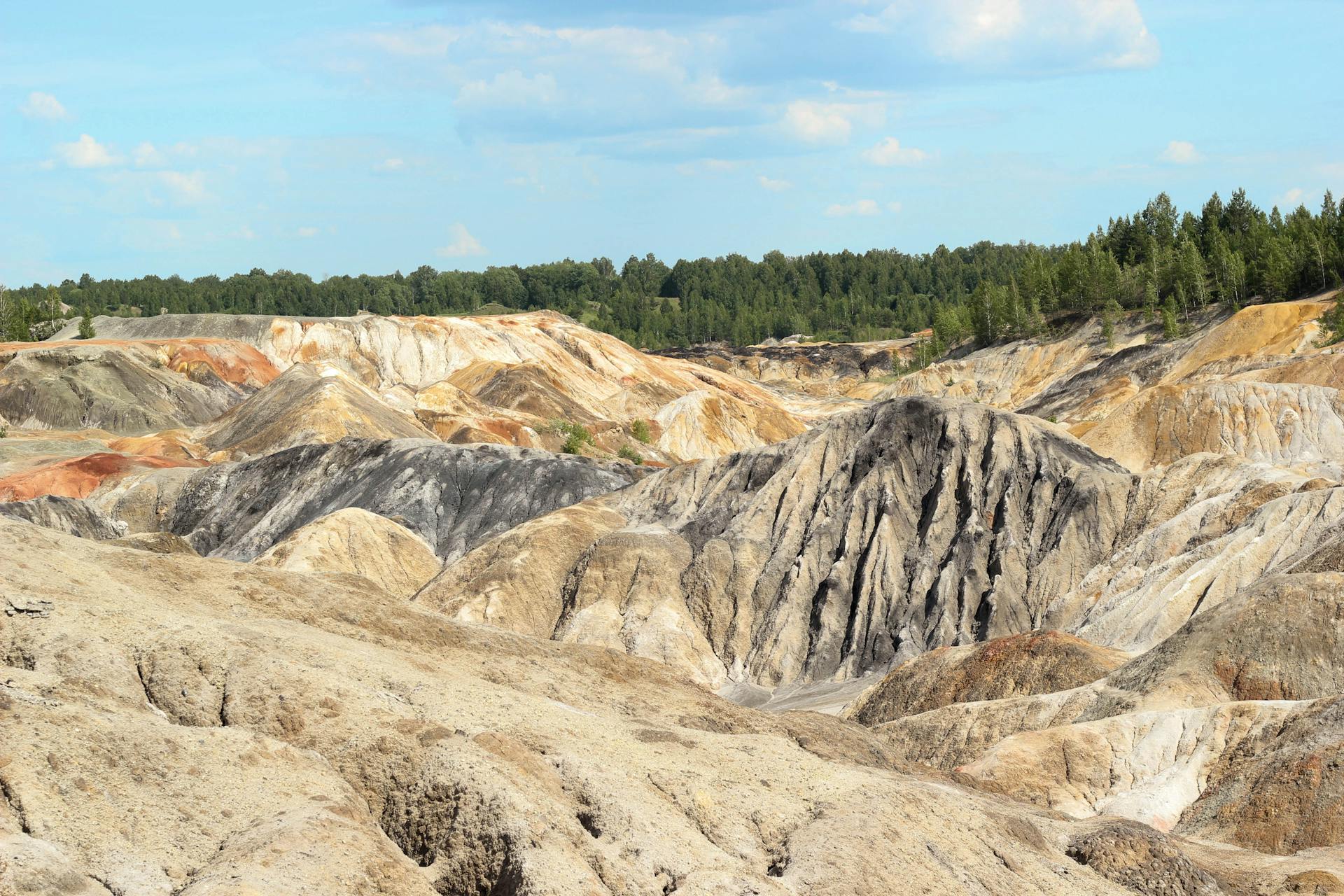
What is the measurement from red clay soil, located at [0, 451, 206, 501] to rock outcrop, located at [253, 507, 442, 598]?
23.5 meters

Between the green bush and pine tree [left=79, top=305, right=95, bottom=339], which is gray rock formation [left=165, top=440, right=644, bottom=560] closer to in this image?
the green bush

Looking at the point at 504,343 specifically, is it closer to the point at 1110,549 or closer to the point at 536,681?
the point at 1110,549

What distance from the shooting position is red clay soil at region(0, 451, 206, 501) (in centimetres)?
7550

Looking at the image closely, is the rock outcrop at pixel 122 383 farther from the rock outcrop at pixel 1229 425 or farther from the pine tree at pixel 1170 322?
the pine tree at pixel 1170 322

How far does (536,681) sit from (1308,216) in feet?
378

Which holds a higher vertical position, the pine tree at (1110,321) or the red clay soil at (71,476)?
the pine tree at (1110,321)

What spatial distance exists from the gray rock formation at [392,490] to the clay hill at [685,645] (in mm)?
275

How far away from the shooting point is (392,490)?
69188 millimetres

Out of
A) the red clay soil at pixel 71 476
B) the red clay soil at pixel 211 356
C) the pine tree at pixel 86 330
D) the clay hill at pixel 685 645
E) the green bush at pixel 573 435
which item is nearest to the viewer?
the clay hill at pixel 685 645

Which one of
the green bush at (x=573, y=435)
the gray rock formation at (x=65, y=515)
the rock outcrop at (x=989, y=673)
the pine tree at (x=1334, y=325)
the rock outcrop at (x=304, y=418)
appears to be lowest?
the rock outcrop at (x=989, y=673)

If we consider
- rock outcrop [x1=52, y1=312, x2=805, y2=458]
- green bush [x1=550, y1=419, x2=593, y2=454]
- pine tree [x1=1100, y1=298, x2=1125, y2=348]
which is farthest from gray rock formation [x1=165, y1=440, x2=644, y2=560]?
pine tree [x1=1100, y1=298, x2=1125, y2=348]

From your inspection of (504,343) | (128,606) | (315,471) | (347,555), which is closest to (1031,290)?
(504,343)

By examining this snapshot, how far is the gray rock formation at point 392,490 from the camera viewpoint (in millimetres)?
67625

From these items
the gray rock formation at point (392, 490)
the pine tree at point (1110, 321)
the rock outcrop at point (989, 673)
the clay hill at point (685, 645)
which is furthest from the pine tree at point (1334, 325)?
A: the rock outcrop at point (989, 673)
